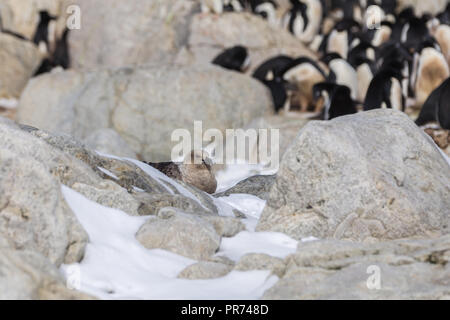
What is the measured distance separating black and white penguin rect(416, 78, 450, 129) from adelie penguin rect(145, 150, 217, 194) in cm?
545

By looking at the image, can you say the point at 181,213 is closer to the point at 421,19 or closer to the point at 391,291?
the point at 391,291

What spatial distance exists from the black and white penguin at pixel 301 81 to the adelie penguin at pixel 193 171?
27.9 feet

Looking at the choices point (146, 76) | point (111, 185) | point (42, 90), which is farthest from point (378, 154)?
point (42, 90)

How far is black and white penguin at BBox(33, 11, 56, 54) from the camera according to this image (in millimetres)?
23812

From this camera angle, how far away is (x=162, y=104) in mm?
15953

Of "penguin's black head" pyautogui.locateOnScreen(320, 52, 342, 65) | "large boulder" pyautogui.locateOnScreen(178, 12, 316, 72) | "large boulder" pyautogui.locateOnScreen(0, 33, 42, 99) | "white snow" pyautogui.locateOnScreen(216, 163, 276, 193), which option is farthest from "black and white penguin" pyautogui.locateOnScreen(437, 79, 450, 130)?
"large boulder" pyautogui.locateOnScreen(0, 33, 42, 99)

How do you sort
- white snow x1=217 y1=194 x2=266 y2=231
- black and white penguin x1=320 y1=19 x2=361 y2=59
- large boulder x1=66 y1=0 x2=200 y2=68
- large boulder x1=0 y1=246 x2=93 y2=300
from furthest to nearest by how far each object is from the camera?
black and white penguin x1=320 y1=19 x2=361 y2=59
large boulder x1=66 y1=0 x2=200 y2=68
white snow x1=217 y1=194 x2=266 y2=231
large boulder x1=0 y1=246 x2=93 y2=300

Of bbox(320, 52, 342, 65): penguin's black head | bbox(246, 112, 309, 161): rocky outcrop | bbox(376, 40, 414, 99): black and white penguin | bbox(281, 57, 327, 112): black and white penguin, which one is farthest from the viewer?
bbox(320, 52, 342, 65): penguin's black head

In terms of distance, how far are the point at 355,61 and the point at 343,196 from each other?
44.7ft

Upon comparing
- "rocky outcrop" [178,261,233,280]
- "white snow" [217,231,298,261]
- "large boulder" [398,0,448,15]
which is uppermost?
"large boulder" [398,0,448,15]

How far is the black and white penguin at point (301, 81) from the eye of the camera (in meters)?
17.4

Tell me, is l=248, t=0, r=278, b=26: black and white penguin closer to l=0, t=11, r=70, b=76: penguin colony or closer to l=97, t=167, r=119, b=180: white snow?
Result: l=0, t=11, r=70, b=76: penguin colony

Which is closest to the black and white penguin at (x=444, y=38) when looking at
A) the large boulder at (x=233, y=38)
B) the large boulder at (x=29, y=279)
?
the large boulder at (x=233, y=38)
